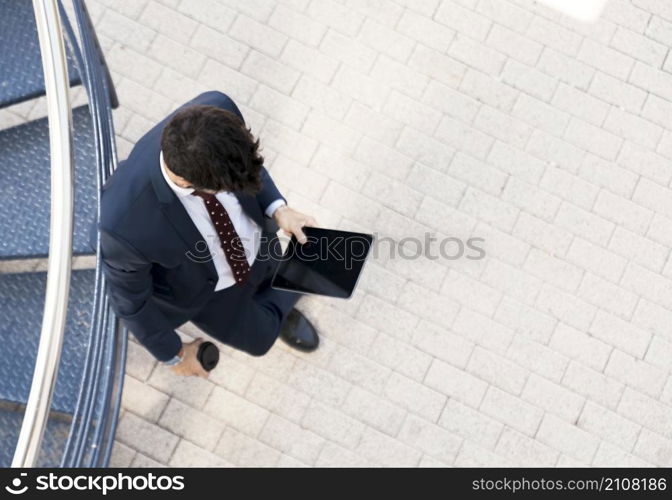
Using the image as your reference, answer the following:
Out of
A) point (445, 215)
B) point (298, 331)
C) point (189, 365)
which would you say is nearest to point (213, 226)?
point (189, 365)

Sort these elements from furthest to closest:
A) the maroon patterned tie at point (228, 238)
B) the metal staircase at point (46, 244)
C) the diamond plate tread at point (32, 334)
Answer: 1. the diamond plate tread at point (32, 334)
2. the metal staircase at point (46, 244)
3. the maroon patterned tie at point (228, 238)

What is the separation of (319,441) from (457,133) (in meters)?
2.14

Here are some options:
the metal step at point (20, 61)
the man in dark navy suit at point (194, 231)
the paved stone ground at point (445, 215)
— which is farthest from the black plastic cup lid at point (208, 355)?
the metal step at point (20, 61)

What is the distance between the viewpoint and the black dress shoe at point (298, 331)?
A: 15.3ft

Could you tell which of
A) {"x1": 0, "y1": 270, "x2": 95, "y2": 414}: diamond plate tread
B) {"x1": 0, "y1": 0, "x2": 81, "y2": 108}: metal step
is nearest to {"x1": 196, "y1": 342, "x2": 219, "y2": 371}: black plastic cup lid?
{"x1": 0, "y1": 270, "x2": 95, "y2": 414}: diamond plate tread

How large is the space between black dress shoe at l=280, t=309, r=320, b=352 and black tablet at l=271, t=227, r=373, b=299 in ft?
3.01

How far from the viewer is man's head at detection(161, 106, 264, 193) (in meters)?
2.76

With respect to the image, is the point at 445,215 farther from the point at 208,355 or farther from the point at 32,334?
the point at 32,334

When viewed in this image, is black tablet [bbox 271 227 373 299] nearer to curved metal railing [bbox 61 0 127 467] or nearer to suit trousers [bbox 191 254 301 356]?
suit trousers [bbox 191 254 301 356]

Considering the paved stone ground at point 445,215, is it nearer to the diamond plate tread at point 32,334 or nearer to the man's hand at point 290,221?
the diamond plate tread at point 32,334

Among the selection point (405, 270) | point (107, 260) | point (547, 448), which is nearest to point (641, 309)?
point (547, 448)

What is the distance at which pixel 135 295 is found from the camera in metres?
3.26

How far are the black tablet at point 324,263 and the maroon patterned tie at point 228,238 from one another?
18cm
